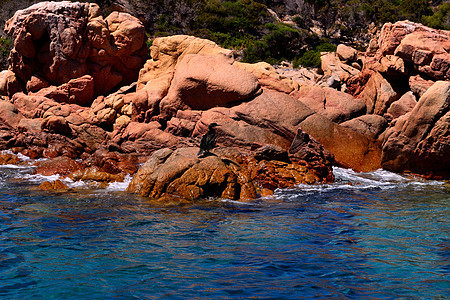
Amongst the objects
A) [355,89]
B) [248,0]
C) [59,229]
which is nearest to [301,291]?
[59,229]

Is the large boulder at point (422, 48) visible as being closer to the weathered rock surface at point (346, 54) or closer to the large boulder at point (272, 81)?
the large boulder at point (272, 81)

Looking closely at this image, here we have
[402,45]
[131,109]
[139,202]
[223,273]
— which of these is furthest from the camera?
[131,109]

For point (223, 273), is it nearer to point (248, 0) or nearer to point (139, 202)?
point (139, 202)

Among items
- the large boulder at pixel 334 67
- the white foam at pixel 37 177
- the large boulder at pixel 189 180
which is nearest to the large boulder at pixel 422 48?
the large boulder at pixel 334 67

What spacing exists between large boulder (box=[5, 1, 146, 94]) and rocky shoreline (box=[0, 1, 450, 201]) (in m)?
0.05

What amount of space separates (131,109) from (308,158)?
811 centimetres

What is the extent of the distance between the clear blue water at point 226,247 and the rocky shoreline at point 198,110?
1.53 m

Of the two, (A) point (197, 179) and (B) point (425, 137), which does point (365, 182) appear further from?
(A) point (197, 179)

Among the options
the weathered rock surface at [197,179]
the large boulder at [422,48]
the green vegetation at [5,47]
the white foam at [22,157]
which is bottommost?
the white foam at [22,157]

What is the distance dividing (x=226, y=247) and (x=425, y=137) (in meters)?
8.82

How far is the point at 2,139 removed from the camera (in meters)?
16.4

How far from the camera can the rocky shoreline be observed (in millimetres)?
12414

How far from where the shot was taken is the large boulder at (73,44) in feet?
61.3

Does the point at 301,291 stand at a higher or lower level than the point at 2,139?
higher
